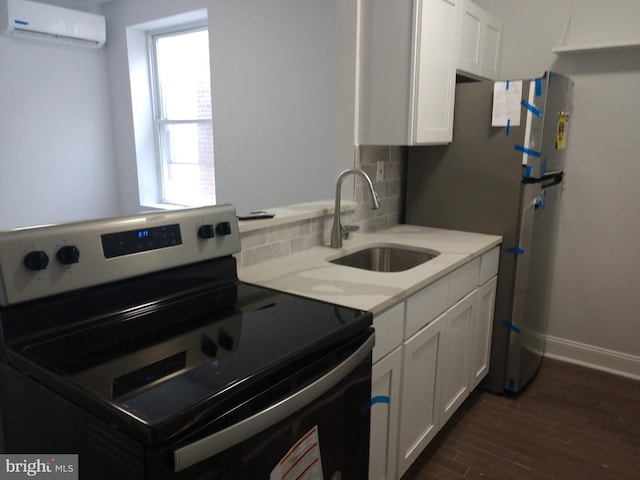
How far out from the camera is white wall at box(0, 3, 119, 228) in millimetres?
3891

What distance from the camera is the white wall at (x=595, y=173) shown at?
257 centimetres

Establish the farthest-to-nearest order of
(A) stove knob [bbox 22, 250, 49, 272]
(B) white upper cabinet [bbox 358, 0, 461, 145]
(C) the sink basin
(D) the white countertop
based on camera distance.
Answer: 1. (C) the sink basin
2. (B) white upper cabinet [bbox 358, 0, 461, 145]
3. (D) the white countertop
4. (A) stove knob [bbox 22, 250, 49, 272]

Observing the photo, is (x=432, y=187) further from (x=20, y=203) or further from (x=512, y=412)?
(x=20, y=203)

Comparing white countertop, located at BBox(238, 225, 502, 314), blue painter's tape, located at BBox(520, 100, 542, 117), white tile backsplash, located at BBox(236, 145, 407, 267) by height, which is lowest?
white countertop, located at BBox(238, 225, 502, 314)

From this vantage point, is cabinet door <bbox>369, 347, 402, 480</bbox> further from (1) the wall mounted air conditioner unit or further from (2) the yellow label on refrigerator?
(1) the wall mounted air conditioner unit

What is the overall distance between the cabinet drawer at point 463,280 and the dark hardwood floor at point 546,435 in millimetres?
670

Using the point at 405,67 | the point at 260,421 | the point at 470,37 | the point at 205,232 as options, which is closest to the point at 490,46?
the point at 470,37

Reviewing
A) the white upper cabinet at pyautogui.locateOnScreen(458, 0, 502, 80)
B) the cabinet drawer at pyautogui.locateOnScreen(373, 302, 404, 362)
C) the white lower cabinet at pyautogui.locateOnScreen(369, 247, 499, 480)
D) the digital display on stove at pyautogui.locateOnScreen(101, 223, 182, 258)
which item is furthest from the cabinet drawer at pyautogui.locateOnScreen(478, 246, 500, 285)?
the digital display on stove at pyautogui.locateOnScreen(101, 223, 182, 258)

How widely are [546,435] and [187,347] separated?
1.90 meters

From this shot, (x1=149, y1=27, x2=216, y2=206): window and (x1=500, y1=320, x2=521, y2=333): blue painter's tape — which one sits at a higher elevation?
(x1=149, y1=27, x2=216, y2=206): window

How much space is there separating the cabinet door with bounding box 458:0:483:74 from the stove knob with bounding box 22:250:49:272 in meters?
2.10

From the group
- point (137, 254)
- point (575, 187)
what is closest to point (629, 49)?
point (575, 187)

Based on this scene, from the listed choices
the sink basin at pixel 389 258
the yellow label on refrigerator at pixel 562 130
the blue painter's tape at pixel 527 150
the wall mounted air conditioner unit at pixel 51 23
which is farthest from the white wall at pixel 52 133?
the yellow label on refrigerator at pixel 562 130
